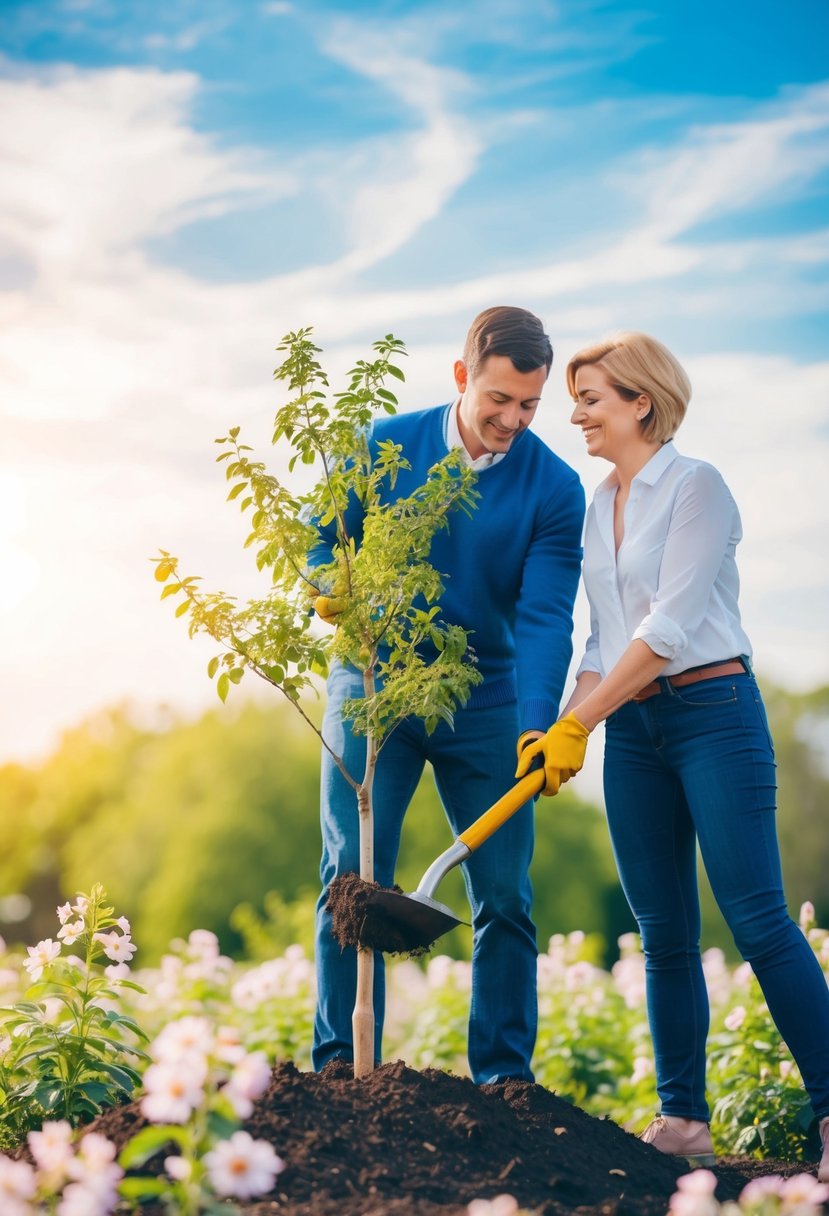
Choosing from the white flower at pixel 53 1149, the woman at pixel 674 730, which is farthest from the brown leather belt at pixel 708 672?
the white flower at pixel 53 1149

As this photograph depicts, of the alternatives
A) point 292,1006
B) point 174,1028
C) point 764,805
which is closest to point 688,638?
point 764,805

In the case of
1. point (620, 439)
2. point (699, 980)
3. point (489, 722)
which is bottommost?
point (699, 980)

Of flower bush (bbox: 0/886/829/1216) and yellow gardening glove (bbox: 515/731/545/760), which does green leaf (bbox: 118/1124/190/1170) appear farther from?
yellow gardening glove (bbox: 515/731/545/760)

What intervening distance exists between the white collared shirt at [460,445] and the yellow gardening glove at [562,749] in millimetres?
792

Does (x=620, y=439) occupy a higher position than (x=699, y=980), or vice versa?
(x=620, y=439)

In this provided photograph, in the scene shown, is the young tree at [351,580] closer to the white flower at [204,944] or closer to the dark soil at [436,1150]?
the dark soil at [436,1150]

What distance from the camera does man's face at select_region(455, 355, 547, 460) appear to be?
3.25m

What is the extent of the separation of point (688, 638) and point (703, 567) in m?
0.18

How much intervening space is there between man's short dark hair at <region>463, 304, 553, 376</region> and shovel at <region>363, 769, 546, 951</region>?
3.53 feet

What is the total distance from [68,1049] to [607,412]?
6.97ft

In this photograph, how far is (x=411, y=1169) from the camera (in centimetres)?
262

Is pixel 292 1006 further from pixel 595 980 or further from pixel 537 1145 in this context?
pixel 537 1145

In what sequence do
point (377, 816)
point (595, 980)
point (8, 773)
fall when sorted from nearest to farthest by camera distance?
point (377, 816), point (595, 980), point (8, 773)

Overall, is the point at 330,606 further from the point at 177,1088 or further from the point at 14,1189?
the point at 14,1189
